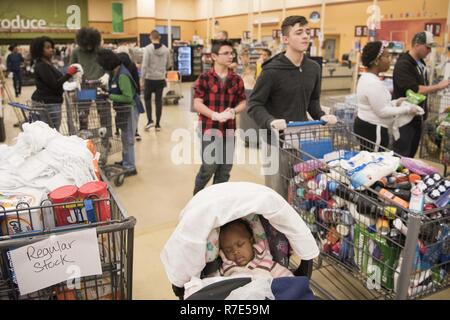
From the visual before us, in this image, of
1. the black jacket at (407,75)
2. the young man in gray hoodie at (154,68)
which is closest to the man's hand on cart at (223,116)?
the black jacket at (407,75)

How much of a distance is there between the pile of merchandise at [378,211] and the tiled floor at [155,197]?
0.66m

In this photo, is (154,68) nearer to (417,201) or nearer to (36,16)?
(417,201)

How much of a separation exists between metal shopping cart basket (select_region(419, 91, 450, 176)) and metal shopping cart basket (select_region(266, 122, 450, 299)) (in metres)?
2.67

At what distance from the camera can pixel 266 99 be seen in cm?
293

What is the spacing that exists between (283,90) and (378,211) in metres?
1.23

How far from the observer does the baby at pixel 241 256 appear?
1.67m

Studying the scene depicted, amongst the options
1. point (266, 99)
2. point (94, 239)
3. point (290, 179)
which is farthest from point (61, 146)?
point (266, 99)

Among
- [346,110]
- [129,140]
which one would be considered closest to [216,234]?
[129,140]

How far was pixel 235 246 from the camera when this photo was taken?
5.53 ft

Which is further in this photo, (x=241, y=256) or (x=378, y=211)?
(x=378, y=211)

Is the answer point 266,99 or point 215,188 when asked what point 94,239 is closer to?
point 215,188

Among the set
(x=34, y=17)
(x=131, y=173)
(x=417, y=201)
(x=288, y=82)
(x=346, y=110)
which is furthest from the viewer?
(x=34, y=17)

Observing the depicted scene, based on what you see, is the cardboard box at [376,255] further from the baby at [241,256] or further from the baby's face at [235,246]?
the baby's face at [235,246]
